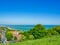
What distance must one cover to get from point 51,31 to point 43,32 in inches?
50.8

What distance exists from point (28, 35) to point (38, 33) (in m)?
0.87

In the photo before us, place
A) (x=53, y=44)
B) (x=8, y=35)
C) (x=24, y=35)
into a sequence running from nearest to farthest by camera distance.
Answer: (x=53, y=44) < (x=8, y=35) < (x=24, y=35)

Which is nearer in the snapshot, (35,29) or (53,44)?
(53,44)

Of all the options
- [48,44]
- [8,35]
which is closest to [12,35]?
[8,35]

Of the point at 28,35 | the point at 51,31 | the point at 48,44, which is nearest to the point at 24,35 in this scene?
the point at 28,35

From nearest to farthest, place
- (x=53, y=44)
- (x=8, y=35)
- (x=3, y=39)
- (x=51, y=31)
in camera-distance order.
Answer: (x=53, y=44), (x=3, y=39), (x=8, y=35), (x=51, y=31)

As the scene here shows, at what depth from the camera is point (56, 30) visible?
14.9 m

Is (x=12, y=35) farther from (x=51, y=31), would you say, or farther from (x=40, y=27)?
(x=51, y=31)

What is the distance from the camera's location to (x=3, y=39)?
10266 millimetres

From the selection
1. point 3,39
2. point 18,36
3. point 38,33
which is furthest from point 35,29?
point 3,39

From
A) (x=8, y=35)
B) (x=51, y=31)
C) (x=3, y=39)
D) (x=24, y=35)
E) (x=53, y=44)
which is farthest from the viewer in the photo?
(x=51, y=31)

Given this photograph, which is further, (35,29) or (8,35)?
(35,29)

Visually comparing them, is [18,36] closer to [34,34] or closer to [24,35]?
[24,35]

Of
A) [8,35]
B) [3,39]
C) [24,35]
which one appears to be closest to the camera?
[3,39]
